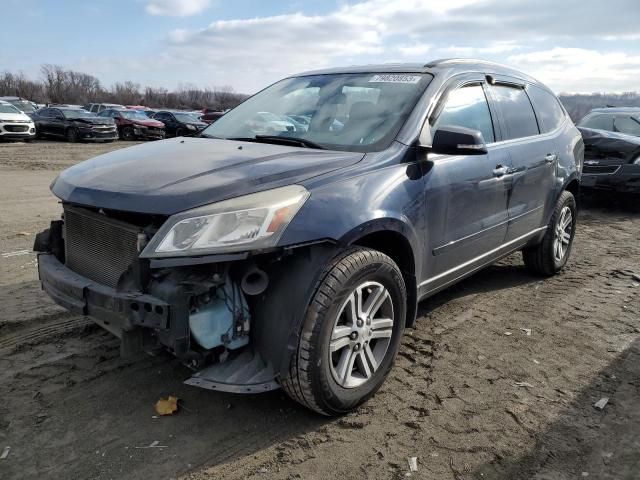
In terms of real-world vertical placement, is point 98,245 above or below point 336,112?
below

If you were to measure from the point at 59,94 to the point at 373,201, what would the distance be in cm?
8451

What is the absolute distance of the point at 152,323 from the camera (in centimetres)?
244

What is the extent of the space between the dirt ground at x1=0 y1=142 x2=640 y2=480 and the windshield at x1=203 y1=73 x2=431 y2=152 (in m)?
1.50

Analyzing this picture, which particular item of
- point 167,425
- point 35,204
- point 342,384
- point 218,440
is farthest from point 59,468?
point 35,204

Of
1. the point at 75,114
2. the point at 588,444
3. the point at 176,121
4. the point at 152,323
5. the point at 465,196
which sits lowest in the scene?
the point at 588,444

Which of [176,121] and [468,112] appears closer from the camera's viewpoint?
[468,112]

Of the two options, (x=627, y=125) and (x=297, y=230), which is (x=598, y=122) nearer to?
(x=627, y=125)

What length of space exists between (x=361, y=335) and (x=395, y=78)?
1841 mm

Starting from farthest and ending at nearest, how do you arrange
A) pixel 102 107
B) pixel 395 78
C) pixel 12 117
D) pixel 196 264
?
pixel 102 107 < pixel 12 117 < pixel 395 78 < pixel 196 264

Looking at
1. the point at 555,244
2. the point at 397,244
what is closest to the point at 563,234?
the point at 555,244

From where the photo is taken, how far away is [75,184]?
9.55 ft

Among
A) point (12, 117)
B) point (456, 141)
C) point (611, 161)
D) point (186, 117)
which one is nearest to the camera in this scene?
point (456, 141)

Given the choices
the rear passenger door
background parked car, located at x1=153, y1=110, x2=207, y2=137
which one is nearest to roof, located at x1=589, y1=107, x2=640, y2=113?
the rear passenger door

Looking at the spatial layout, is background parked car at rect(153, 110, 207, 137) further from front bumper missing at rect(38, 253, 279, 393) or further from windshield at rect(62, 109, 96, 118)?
front bumper missing at rect(38, 253, 279, 393)
